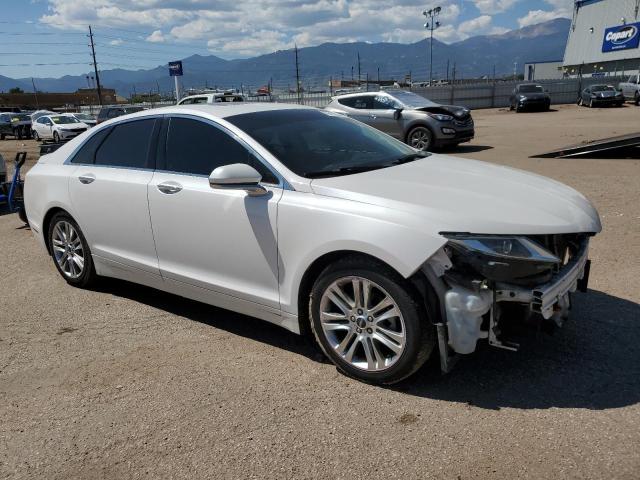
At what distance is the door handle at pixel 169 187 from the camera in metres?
3.91

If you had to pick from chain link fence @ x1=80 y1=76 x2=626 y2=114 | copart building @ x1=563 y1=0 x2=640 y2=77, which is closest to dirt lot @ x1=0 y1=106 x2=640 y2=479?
chain link fence @ x1=80 y1=76 x2=626 y2=114

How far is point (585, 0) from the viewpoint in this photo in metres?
72.9

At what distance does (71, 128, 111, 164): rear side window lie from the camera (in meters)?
4.78

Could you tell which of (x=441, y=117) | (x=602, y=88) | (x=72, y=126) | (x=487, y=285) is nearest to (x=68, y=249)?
(x=487, y=285)

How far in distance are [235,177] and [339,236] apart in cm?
74

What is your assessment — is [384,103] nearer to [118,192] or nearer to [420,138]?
[420,138]

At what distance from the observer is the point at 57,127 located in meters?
26.0

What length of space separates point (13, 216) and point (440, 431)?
852 centimetres

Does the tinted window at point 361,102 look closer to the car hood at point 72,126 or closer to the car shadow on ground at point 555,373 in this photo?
the car shadow on ground at point 555,373

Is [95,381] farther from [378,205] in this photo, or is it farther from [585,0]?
[585,0]

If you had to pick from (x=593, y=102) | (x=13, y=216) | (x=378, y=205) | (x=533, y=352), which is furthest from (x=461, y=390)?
(x=593, y=102)

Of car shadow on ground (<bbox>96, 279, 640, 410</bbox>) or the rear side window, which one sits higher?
the rear side window

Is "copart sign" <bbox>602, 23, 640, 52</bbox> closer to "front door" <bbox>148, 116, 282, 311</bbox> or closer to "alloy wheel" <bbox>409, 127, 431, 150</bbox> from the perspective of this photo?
"alloy wheel" <bbox>409, 127, 431, 150</bbox>

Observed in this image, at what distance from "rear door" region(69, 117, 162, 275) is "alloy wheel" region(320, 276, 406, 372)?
1605 millimetres
